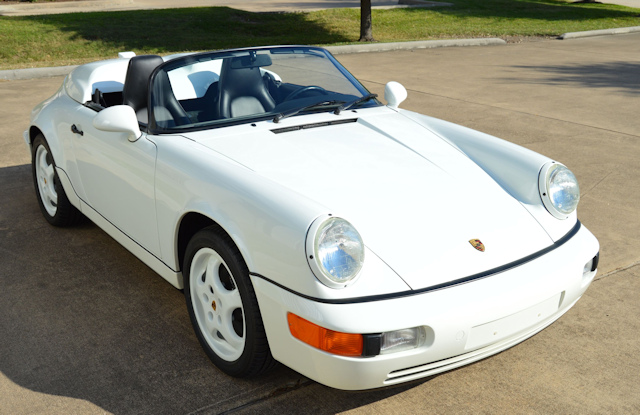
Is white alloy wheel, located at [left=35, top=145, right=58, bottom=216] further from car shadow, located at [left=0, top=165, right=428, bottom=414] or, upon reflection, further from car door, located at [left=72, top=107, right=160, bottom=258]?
car door, located at [left=72, top=107, right=160, bottom=258]

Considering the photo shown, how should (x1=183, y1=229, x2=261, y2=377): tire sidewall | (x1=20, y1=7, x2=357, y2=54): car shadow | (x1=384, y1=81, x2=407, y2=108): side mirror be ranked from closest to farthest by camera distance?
(x1=183, y1=229, x2=261, y2=377): tire sidewall → (x1=384, y1=81, x2=407, y2=108): side mirror → (x1=20, y1=7, x2=357, y2=54): car shadow

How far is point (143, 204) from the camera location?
3.38 metres

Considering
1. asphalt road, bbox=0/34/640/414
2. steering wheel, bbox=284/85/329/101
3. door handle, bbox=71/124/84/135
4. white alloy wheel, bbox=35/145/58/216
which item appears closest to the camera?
asphalt road, bbox=0/34/640/414

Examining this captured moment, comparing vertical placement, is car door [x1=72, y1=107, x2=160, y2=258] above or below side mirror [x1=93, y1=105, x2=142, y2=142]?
below

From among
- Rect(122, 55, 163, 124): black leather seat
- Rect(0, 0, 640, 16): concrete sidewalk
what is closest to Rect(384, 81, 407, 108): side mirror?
Rect(122, 55, 163, 124): black leather seat

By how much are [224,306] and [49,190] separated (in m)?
2.36

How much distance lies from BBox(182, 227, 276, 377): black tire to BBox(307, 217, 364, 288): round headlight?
1.29 ft

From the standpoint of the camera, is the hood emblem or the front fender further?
the front fender

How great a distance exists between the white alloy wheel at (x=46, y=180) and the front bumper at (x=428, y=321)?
2606 millimetres

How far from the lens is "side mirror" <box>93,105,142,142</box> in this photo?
133 inches

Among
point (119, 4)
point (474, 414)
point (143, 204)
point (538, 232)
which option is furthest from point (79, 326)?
point (119, 4)

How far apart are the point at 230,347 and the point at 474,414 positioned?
3.59 ft

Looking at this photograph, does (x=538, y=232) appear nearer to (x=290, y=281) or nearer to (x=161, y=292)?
(x=290, y=281)

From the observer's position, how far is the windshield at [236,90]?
3.53 m
